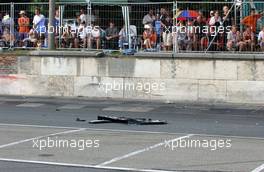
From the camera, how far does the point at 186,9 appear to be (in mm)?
21641

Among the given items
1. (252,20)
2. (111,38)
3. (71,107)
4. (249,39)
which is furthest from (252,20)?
(71,107)

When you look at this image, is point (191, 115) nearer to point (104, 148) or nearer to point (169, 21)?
point (169, 21)

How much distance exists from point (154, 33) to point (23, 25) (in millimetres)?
5109

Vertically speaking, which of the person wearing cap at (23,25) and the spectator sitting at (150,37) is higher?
the person wearing cap at (23,25)

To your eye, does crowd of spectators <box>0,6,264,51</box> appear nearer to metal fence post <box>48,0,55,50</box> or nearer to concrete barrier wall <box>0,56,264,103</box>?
metal fence post <box>48,0,55,50</box>

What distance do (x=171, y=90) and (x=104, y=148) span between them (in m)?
10.2

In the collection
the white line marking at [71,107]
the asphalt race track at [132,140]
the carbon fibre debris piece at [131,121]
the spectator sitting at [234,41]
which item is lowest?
the asphalt race track at [132,140]

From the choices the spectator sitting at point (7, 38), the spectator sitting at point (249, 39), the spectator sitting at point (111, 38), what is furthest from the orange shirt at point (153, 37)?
the spectator sitting at point (7, 38)

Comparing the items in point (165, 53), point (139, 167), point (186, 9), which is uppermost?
point (186, 9)

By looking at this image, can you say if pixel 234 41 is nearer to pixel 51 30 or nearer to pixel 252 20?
pixel 252 20

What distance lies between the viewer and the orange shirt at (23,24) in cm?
2339

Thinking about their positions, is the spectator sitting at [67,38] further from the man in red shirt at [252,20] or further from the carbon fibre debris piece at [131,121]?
the carbon fibre debris piece at [131,121]

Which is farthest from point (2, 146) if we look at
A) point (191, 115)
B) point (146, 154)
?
point (191, 115)

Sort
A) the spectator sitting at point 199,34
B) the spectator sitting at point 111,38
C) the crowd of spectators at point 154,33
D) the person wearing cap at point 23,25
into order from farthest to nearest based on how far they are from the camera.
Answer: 1. the person wearing cap at point 23,25
2. the spectator sitting at point 111,38
3. the spectator sitting at point 199,34
4. the crowd of spectators at point 154,33
